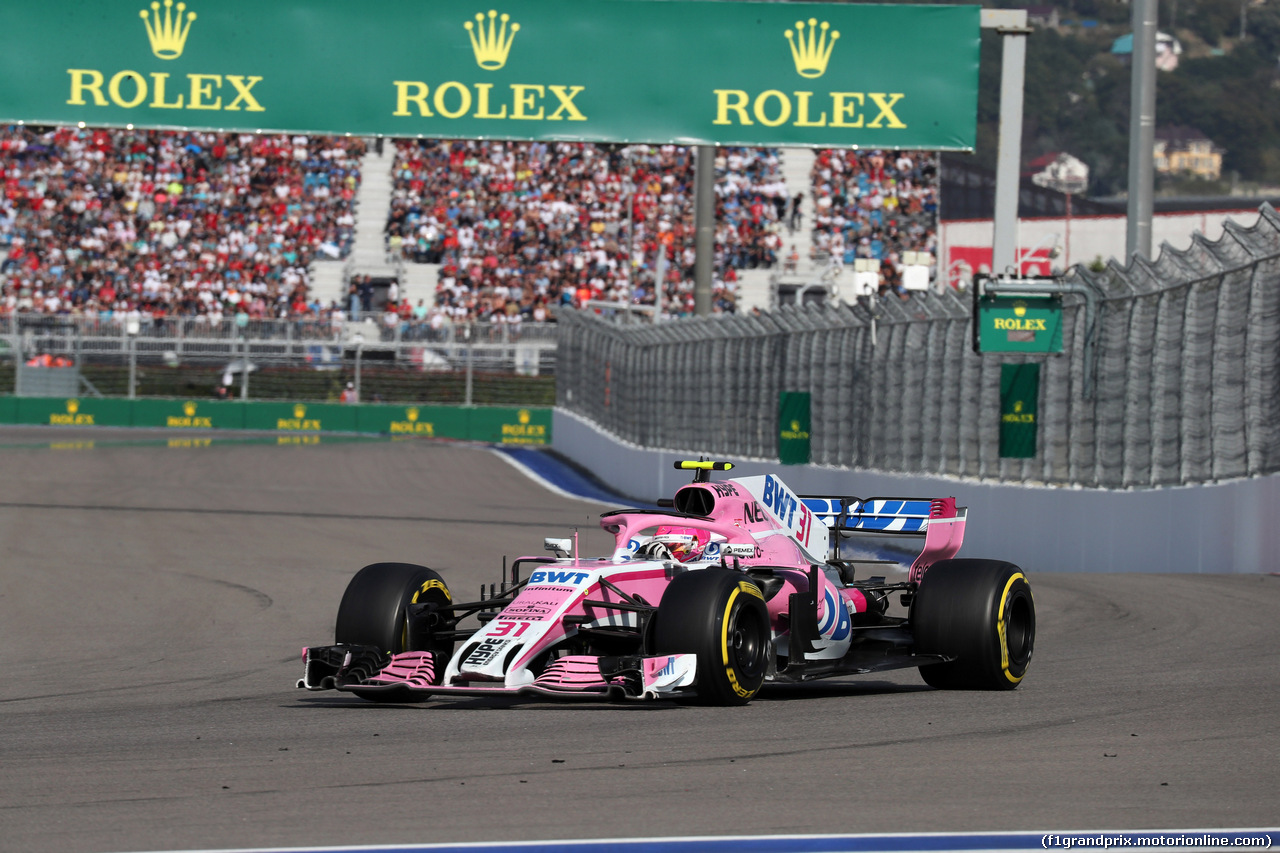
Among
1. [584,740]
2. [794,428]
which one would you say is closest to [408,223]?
[794,428]

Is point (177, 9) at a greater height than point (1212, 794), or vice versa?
point (177, 9)

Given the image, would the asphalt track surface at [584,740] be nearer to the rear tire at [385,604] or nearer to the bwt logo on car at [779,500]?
the rear tire at [385,604]

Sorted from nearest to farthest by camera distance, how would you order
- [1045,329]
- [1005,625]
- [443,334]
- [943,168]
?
1. [1005,625]
2. [1045,329]
3. [443,334]
4. [943,168]

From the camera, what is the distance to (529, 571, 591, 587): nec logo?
7.40m

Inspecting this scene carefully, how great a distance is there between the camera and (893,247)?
46562mm

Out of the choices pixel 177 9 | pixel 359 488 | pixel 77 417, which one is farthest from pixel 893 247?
pixel 177 9

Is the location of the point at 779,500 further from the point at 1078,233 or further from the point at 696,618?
the point at 1078,233

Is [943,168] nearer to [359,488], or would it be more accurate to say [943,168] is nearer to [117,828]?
[359,488]

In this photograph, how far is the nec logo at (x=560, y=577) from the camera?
740cm

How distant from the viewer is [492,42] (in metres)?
19.2

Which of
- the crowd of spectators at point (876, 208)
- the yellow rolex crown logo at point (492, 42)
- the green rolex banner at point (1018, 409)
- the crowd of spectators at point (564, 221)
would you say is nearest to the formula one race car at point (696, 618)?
the green rolex banner at point (1018, 409)

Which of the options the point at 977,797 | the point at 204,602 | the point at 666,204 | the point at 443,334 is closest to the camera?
the point at 977,797

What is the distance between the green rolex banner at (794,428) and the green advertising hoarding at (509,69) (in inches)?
139

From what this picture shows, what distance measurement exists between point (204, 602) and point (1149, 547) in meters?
7.40
